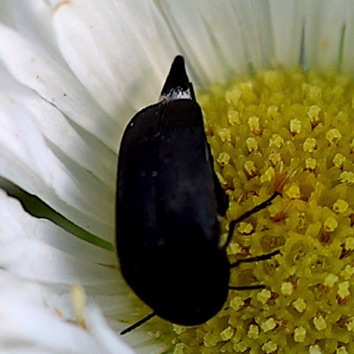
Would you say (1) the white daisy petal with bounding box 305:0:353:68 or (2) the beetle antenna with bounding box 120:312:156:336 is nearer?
(2) the beetle antenna with bounding box 120:312:156:336

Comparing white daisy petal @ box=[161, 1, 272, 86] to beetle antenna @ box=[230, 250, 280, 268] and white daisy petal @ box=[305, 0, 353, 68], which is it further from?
beetle antenna @ box=[230, 250, 280, 268]

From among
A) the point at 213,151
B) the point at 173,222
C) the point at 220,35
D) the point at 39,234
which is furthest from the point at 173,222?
the point at 220,35

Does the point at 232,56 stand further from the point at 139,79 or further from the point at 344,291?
the point at 344,291

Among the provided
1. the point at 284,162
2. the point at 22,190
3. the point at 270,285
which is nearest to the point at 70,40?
the point at 22,190

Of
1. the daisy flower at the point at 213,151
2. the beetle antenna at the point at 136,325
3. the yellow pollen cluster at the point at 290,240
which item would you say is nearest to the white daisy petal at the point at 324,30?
the daisy flower at the point at 213,151

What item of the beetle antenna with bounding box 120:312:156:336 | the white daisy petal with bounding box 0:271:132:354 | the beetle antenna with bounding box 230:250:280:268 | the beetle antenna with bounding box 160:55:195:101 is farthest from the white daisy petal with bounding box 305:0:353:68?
the white daisy petal with bounding box 0:271:132:354

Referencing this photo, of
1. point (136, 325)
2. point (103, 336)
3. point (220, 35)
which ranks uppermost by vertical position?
point (103, 336)

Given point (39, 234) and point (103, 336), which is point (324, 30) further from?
point (103, 336)
